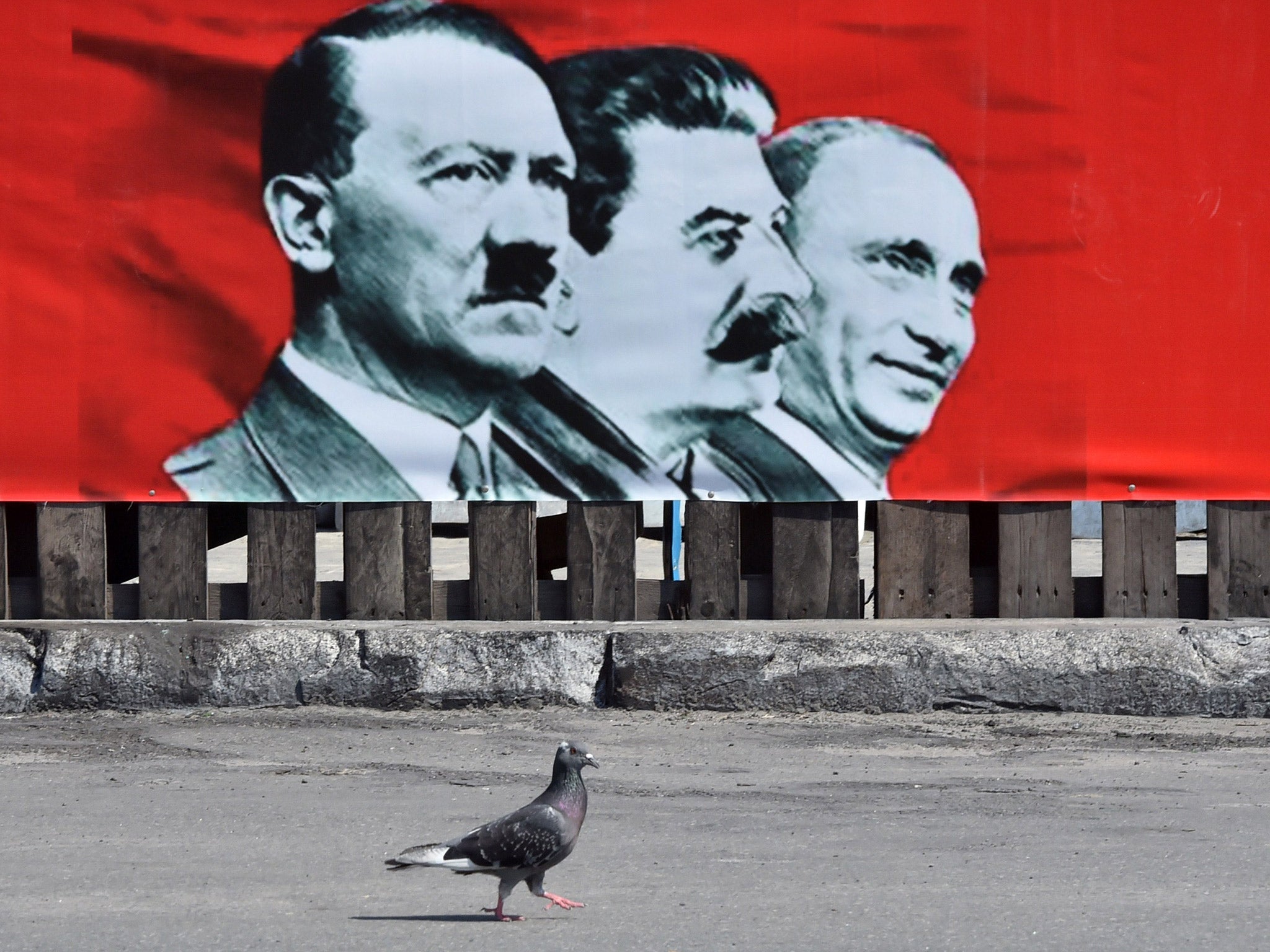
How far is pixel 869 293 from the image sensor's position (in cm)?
671

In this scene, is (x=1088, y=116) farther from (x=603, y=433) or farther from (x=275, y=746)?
(x=275, y=746)

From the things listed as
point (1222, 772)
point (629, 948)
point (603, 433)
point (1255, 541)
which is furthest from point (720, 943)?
point (1255, 541)

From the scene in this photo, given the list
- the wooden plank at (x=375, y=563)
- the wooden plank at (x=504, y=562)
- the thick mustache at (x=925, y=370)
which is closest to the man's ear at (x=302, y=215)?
the wooden plank at (x=375, y=563)

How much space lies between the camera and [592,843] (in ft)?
15.9

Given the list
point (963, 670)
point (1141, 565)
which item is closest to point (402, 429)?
point (963, 670)

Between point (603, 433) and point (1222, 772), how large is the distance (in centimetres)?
239

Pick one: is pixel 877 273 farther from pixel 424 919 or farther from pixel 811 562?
pixel 424 919

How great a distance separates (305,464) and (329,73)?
54.5 inches

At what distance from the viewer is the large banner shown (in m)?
6.66

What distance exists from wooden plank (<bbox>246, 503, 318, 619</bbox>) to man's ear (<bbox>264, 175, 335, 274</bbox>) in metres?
0.88

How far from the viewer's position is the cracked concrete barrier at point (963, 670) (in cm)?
644

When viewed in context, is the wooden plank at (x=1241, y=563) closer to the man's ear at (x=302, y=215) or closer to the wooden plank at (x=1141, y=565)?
the wooden plank at (x=1141, y=565)

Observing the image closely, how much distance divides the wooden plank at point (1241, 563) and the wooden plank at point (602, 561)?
208cm

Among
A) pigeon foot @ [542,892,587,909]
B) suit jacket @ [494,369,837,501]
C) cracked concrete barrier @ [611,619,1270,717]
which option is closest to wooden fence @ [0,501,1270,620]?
suit jacket @ [494,369,837,501]
